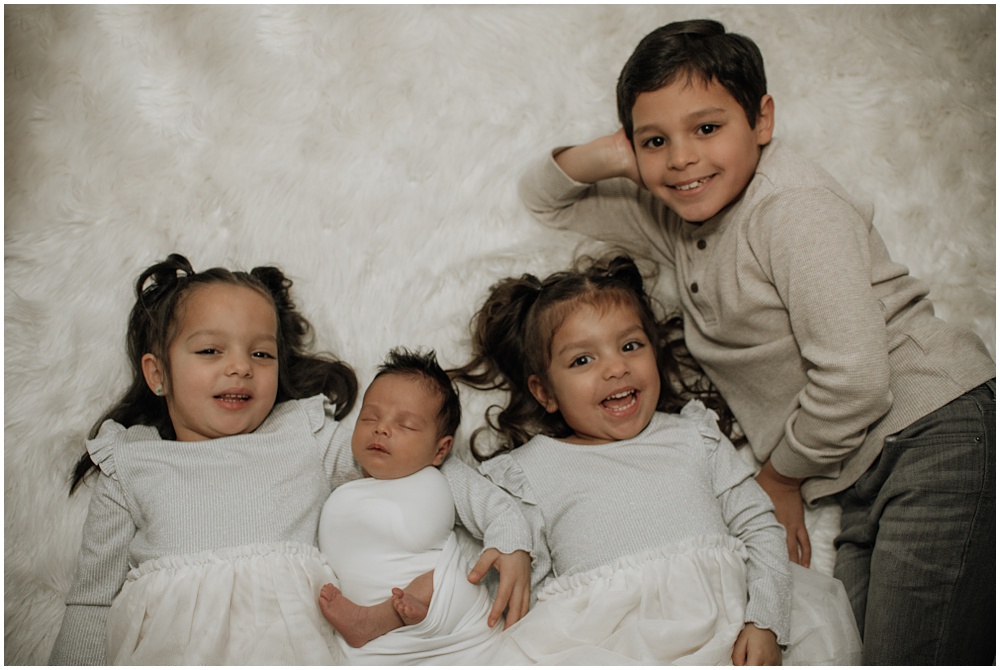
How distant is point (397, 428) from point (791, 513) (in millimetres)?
778

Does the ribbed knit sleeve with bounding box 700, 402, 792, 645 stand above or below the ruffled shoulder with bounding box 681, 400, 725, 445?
below

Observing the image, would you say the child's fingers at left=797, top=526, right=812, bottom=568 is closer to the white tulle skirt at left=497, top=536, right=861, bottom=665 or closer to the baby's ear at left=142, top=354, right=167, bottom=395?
the white tulle skirt at left=497, top=536, right=861, bottom=665

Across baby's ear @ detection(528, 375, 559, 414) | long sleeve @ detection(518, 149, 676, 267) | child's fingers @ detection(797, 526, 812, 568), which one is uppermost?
long sleeve @ detection(518, 149, 676, 267)

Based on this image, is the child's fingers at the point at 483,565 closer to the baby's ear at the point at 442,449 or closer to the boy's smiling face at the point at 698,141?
the baby's ear at the point at 442,449

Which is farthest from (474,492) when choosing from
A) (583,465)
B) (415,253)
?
(415,253)

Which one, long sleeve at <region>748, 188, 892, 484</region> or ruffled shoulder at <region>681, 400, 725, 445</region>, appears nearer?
long sleeve at <region>748, 188, 892, 484</region>

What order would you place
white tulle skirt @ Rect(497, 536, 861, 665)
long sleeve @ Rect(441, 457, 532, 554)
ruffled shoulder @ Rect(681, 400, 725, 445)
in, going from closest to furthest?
white tulle skirt @ Rect(497, 536, 861, 665), long sleeve @ Rect(441, 457, 532, 554), ruffled shoulder @ Rect(681, 400, 725, 445)

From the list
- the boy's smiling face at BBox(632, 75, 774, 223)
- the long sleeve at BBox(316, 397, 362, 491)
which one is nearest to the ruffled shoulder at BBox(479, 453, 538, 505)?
the long sleeve at BBox(316, 397, 362, 491)

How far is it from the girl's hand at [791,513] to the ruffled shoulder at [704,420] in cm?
13

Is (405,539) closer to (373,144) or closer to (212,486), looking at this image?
(212,486)

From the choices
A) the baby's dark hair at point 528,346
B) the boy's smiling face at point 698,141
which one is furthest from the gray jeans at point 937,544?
the boy's smiling face at point 698,141

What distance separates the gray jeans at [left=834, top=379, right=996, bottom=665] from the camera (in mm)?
1334

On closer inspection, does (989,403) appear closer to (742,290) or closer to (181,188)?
(742,290)

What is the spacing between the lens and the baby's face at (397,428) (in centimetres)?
143
